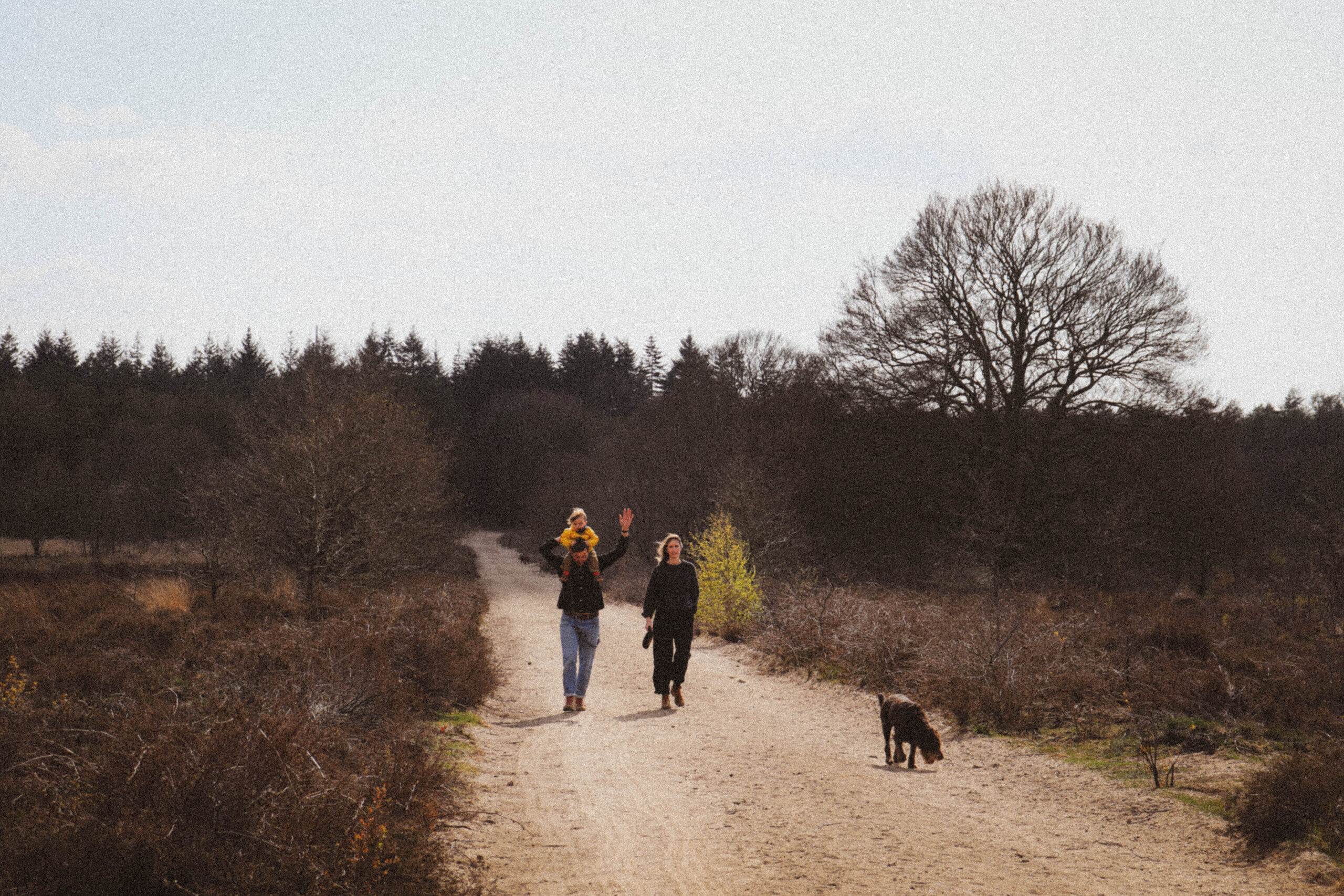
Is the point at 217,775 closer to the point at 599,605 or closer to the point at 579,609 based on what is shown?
the point at 579,609

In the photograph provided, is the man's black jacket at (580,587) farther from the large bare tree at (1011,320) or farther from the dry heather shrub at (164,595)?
the large bare tree at (1011,320)

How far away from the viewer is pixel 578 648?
A: 10789 millimetres

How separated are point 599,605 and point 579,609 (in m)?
0.35

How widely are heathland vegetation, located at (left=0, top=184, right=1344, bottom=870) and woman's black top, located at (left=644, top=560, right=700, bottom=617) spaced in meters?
3.30

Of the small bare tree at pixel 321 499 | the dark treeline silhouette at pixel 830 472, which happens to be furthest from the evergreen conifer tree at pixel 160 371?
the small bare tree at pixel 321 499

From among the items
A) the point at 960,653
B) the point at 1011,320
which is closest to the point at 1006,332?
the point at 1011,320

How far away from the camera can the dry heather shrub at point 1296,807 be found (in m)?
5.71

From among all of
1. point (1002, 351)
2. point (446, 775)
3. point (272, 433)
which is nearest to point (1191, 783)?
point (446, 775)

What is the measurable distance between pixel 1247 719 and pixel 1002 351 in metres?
20.6

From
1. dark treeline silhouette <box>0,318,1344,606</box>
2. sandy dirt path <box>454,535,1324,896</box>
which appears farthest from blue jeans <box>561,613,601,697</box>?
dark treeline silhouette <box>0,318,1344,606</box>

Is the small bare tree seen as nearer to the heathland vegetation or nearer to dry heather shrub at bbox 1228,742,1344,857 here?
the heathland vegetation

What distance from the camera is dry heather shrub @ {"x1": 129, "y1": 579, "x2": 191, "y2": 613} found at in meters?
14.0

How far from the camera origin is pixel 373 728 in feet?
25.8

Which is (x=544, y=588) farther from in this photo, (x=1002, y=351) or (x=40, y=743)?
(x=40, y=743)
